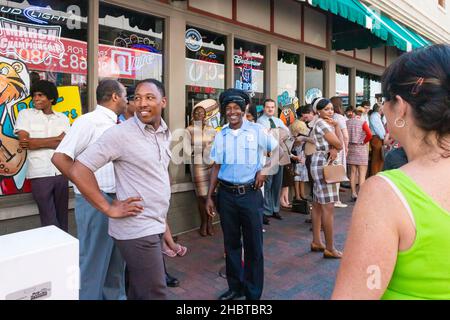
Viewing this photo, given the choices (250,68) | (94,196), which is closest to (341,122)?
(250,68)

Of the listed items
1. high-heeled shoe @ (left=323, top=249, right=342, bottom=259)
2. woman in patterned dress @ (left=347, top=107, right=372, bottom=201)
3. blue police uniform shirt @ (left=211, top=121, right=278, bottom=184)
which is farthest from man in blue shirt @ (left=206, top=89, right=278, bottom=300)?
woman in patterned dress @ (left=347, top=107, right=372, bottom=201)

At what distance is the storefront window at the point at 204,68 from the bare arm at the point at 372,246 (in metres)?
4.66

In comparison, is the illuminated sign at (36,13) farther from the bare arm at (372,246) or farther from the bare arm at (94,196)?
the bare arm at (372,246)

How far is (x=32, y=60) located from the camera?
4.05 metres

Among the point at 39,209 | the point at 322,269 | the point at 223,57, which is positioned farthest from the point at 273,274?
the point at 223,57

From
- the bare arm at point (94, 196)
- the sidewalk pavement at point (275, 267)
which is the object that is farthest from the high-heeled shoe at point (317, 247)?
the bare arm at point (94, 196)

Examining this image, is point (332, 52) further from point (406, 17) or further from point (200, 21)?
point (200, 21)

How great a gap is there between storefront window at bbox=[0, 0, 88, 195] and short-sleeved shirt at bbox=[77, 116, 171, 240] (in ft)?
7.38

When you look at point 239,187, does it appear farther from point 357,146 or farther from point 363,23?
point 357,146

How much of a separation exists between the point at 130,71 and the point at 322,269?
3.58 m

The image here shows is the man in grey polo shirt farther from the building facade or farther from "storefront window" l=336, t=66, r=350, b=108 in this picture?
"storefront window" l=336, t=66, r=350, b=108

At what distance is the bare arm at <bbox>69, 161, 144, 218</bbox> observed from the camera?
7.25 feet

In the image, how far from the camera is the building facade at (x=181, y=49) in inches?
158

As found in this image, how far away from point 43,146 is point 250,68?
4.16 m
